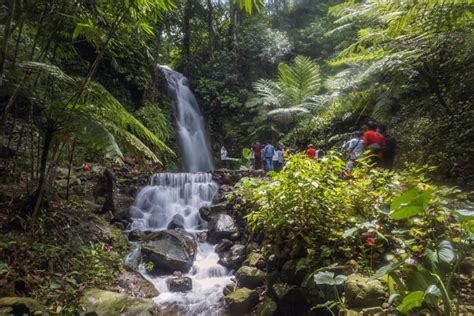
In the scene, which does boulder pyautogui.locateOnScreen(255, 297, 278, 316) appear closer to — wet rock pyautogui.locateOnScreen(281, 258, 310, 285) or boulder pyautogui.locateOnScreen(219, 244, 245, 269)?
wet rock pyautogui.locateOnScreen(281, 258, 310, 285)

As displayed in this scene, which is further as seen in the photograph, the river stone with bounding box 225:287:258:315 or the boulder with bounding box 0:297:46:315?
the river stone with bounding box 225:287:258:315

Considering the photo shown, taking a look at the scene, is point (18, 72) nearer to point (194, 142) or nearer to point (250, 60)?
point (194, 142)

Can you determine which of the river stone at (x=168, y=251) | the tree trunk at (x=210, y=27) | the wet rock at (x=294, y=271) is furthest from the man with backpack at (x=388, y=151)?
the tree trunk at (x=210, y=27)

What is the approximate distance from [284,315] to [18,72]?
12.0 feet

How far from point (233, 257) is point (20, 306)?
11.2ft

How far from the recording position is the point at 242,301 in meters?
3.76

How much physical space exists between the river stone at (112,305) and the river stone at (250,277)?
1.23m

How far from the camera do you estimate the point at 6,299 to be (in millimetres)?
2475

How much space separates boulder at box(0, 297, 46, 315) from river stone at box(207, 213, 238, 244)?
3872 mm

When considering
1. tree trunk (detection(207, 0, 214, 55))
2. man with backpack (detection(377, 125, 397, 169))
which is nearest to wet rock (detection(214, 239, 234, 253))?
man with backpack (detection(377, 125, 397, 169))

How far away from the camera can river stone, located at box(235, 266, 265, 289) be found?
13.5 feet

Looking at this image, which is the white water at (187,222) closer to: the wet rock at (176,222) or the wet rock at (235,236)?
the wet rock at (176,222)

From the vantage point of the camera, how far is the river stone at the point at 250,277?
4102 mm

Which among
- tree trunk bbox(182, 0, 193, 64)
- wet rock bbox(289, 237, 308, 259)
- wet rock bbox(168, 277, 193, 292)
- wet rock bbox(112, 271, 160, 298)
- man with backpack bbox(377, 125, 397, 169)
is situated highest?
tree trunk bbox(182, 0, 193, 64)
